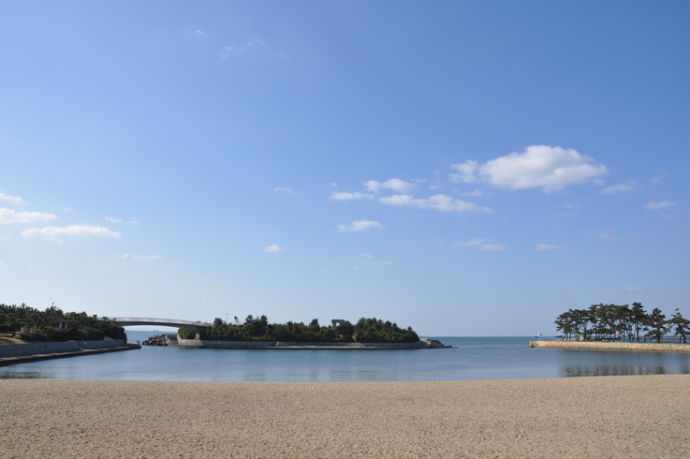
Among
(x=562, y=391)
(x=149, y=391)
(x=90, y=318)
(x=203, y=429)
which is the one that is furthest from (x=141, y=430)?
(x=90, y=318)

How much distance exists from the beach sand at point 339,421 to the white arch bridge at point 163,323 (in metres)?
104

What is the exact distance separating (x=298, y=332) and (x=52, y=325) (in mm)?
55814

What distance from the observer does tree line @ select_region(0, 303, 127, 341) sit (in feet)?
215

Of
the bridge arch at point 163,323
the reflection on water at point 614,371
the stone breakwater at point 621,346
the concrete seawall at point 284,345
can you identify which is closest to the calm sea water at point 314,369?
the reflection on water at point 614,371

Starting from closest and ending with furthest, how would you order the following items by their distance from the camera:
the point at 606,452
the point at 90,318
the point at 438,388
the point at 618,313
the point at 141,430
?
the point at 606,452 < the point at 141,430 < the point at 438,388 < the point at 90,318 < the point at 618,313

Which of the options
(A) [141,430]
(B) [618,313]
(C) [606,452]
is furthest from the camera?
(B) [618,313]

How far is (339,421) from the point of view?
16812 millimetres

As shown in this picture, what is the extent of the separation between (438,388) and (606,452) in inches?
562

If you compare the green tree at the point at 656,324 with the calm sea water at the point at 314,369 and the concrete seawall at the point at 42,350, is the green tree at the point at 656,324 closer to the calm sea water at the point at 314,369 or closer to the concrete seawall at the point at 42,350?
the calm sea water at the point at 314,369

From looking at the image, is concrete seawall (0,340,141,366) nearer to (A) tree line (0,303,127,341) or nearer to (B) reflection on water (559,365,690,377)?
(A) tree line (0,303,127,341)

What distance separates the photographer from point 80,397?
2138 cm

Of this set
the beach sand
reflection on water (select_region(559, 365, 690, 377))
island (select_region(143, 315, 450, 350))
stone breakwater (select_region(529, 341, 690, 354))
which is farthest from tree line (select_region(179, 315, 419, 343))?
the beach sand

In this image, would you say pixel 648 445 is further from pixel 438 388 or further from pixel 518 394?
pixel 438 388

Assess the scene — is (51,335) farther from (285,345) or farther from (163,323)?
(163,323)
